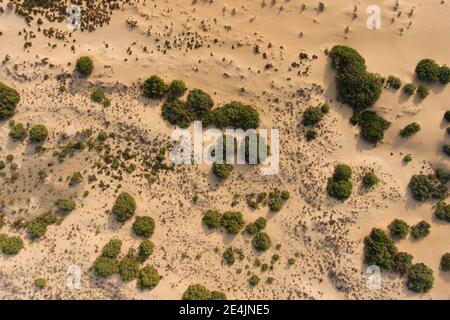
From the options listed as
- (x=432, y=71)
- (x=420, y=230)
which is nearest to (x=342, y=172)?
(x=420, y=230)

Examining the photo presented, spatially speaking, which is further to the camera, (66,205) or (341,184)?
(341,184)

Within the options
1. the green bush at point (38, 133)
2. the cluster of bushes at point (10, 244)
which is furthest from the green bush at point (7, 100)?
the cluster of bushes at point (10, 244)

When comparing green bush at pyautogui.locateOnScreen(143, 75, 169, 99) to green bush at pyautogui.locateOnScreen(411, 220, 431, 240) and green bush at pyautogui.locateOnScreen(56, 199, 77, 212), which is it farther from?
green bush at pyautogui.locateOnScreen(411, 220, 431, 240)

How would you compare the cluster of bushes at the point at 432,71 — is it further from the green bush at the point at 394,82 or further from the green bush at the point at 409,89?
the green bush at the point at 394,82

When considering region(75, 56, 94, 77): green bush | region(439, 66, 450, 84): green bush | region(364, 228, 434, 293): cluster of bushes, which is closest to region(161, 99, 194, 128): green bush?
region(75, 56, 94, 77): green bush

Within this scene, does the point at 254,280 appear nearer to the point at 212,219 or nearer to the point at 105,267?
the point at 212,219

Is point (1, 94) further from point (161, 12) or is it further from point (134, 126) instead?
point (161, 12)
